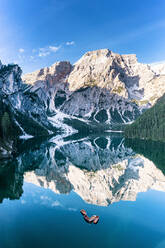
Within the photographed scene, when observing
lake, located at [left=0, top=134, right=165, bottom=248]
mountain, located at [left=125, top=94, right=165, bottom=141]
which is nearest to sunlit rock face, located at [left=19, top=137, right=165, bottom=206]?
lake, located at [left=0, top=134, right=165, bottom=248]

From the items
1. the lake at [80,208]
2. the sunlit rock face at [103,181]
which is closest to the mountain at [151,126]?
the sunlit rock face at [103,181]

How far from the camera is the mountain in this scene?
495ft

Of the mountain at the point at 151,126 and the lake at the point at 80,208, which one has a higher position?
the mountain at the point at 151,126

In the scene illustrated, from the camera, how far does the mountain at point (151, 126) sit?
151m

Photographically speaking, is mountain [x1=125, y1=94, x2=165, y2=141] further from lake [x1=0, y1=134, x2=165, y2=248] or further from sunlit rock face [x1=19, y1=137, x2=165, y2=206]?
lake [x1=0, y1=134, x2=165, y2=248]

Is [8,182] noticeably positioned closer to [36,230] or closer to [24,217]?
[24,217]

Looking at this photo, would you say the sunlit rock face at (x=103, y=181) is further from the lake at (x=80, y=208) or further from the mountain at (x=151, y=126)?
the mountain at (x=151, y=126)

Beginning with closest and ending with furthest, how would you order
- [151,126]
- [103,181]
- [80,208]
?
[80,208] → [103,181] → [151,126]

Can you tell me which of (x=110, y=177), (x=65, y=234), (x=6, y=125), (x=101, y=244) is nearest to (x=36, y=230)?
(x=65, y=234)

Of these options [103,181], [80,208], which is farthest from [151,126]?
[80,208]

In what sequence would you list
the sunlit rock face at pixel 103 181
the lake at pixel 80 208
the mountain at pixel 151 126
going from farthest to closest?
the mountain at pixel 151 126 → the sunlit rock face at pixel 103 181 → the lake at pixel 80 208

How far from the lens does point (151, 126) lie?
162875mm

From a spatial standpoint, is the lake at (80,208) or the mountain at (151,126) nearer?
the lake at (80,208)

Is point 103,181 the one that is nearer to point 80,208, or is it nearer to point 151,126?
point 80,208
